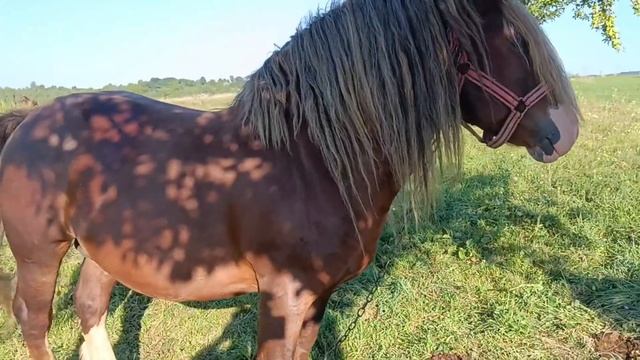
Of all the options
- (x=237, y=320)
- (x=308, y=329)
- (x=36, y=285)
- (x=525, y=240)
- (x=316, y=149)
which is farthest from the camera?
(x=525, y=240)

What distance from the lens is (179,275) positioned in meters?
2.22

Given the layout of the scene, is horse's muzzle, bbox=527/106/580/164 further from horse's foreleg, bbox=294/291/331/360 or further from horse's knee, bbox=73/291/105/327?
horse's knee, bbox=73/291/105/327

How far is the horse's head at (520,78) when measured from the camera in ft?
6.35

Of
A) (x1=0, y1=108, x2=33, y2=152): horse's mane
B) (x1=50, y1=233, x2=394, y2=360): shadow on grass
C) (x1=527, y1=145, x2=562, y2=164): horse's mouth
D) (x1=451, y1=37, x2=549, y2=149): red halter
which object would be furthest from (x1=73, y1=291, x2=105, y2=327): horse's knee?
(x1=527, y1=145, x2=562, y2=164): horse's mouth

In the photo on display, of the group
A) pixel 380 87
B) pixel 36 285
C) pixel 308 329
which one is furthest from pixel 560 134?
pixel 36 285

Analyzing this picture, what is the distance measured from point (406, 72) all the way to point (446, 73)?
0.15 m

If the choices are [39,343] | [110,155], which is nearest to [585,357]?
[110,155]

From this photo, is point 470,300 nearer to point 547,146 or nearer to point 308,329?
point 308,329

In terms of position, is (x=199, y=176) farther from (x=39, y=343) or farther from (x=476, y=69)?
(x=39, y=343)

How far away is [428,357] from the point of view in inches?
128

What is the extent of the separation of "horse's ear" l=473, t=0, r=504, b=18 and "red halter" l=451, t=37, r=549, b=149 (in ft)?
0.47

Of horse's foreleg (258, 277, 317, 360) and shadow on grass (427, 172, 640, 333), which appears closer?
horse's foreleg (258, 277, 317, 360)

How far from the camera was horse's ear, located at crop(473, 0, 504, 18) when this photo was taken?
1.95 metres

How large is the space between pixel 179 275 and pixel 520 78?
63.3 inches
